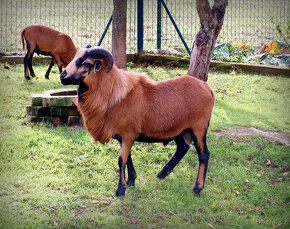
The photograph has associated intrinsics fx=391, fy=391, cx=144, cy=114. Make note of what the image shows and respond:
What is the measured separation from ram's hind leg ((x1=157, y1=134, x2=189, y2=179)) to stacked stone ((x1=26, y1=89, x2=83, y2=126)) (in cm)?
253

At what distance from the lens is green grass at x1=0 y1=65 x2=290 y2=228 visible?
5207 mm

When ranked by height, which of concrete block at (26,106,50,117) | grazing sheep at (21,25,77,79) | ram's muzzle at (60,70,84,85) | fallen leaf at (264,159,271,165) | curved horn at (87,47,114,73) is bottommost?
fallen leaf at (264,159,271,165)

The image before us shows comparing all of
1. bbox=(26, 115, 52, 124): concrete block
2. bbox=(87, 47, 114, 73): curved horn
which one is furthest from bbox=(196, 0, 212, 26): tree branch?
bbox=(26, 115, 52, 124): concrete block

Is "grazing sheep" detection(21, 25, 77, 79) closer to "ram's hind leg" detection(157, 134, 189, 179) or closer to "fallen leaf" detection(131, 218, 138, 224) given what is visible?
"ram's hind leg" detection(157, 134, 189, 179)

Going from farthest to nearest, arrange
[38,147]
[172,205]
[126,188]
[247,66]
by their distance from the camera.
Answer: [247,66], [38,147], [126,188], [172,205]

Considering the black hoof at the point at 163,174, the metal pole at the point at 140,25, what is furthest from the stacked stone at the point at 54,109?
the metal pole at the point at 140,25

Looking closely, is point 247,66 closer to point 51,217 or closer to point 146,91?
point 146,91

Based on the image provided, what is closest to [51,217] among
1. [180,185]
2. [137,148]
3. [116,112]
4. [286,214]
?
[116,112]

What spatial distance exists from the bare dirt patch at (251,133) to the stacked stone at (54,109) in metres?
2.98

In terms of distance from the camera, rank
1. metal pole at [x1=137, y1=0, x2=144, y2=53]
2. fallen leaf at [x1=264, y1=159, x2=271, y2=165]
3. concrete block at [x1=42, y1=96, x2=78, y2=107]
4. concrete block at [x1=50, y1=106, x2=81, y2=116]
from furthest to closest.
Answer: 1. metal pole at [x1=137, y1=0, x2=144, y2=53]
2. concrete block at [x1=50, y1=106, x2=81, y2=116]
3. concrete block at [x1=42, y1=96, x2=78, y2=107]
4. fallen leaf at [x1=264, y1=159, x2=271, y2=165]

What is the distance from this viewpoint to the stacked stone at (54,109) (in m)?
7.82

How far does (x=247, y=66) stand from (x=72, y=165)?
8.00m

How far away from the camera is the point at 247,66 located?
501 inches

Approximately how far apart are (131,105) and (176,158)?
1338mm
